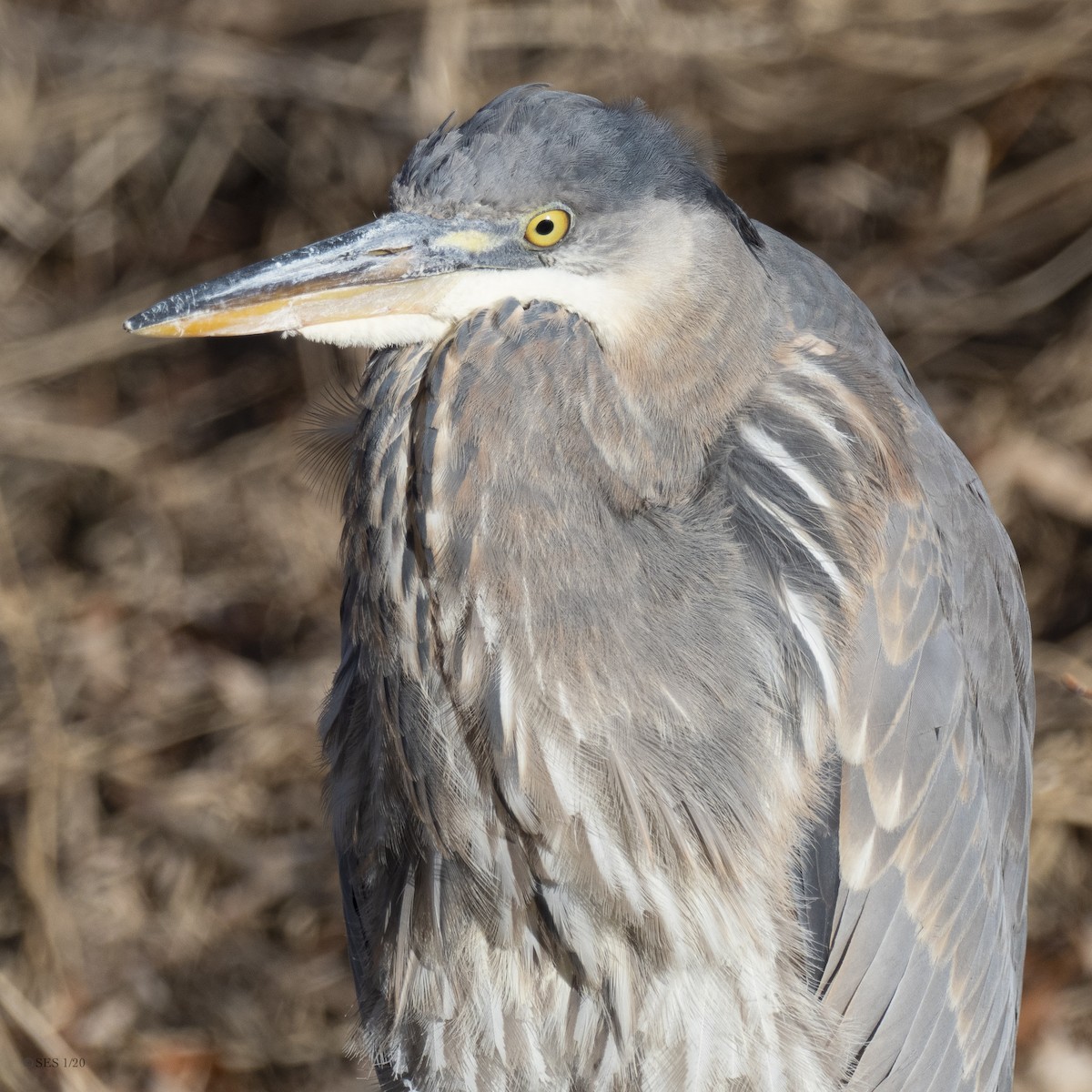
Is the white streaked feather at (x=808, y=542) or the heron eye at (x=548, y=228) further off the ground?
the heron eye at (x=548, y=228)

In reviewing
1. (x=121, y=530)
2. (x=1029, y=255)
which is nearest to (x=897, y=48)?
(x=1029, y=255)

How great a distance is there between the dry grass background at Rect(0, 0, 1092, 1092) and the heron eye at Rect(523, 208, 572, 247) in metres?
2.09

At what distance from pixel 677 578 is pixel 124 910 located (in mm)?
2159

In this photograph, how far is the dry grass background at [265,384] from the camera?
3.00m

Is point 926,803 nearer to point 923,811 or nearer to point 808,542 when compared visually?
point 923,811

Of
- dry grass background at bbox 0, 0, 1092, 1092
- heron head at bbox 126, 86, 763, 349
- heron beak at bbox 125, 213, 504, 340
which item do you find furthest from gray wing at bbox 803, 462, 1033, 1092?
dry grass background at bbox 0, 0, 1092, 1092

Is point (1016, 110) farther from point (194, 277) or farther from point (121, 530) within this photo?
point (121, 530)

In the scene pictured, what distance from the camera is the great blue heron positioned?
1356 millimetres

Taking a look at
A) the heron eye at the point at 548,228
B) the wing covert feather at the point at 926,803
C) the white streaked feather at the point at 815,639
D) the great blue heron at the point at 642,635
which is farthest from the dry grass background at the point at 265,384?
the heron eye at the point at 548,228

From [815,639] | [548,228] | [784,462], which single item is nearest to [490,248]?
[548,228]

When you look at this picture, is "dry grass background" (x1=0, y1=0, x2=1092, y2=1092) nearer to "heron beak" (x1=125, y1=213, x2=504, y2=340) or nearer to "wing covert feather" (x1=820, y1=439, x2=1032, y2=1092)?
"wing covert feather" (x1=820, y1=439, x2=1032, y2=1092)

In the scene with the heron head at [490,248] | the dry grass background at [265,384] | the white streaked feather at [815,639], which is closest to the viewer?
the heron head at [490,248]

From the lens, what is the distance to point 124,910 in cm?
310

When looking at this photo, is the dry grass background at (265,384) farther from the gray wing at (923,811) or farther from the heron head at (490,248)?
the heron head at (490,248)
